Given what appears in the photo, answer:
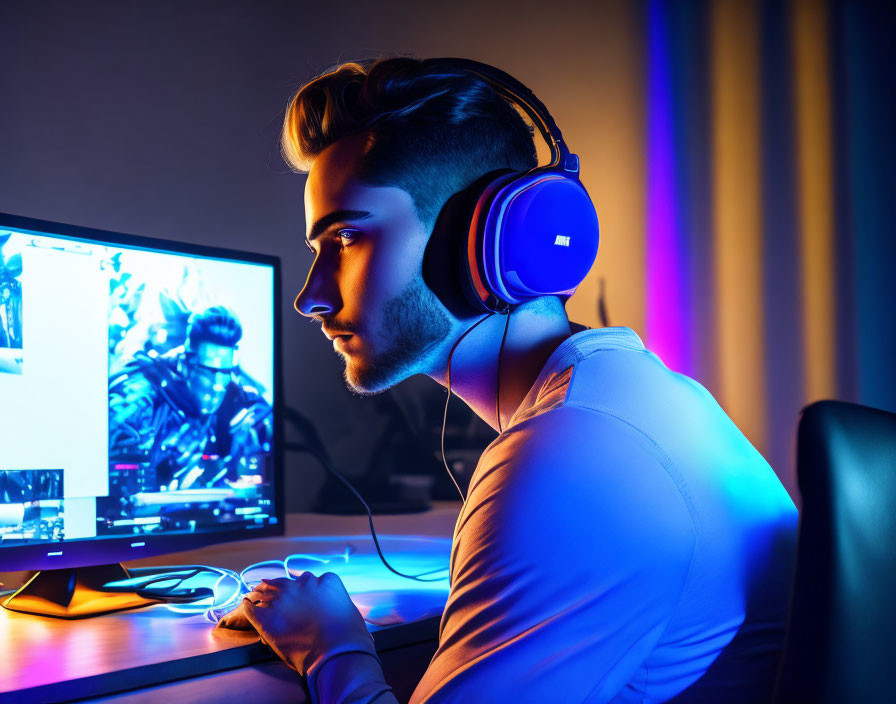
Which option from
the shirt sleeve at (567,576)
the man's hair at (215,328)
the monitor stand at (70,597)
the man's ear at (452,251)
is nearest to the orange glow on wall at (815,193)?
the man's ear at (452,251)

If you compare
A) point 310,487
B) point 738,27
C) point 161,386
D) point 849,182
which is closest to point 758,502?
point 849,182

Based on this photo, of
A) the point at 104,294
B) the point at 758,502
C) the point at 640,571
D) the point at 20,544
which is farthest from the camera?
the point at 104,294

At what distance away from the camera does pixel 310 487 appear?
1.61 metres

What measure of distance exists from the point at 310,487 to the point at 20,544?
718mm

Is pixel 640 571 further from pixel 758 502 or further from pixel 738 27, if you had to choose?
pixel 738 27

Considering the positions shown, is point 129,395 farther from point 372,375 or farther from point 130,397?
point 372,375

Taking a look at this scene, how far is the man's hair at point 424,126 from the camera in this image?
0.96m

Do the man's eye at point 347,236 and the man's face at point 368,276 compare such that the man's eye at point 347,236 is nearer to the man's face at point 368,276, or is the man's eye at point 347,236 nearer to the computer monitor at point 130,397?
the man's face at point 368,276

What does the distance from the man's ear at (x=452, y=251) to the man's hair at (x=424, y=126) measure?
0.13 ft

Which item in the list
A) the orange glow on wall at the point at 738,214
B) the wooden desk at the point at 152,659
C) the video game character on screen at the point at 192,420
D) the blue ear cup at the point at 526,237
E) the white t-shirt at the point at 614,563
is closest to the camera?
the white t-shirt at the point at 614,563

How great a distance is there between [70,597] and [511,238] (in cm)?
76

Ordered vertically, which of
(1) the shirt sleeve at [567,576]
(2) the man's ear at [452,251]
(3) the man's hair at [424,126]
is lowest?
(1) the shirt sleeve at [567,576]

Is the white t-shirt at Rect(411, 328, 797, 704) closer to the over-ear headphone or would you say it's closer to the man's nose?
the over-ear headphone

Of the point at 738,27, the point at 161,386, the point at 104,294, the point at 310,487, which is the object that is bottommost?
the point at 310,487
